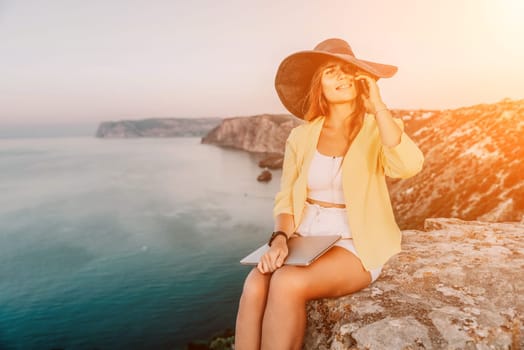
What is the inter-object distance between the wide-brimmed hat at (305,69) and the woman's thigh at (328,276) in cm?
142

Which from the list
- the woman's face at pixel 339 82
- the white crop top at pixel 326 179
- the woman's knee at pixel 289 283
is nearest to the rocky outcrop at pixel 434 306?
the woman's knee at pixel 289 283

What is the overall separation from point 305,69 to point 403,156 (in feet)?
4.17

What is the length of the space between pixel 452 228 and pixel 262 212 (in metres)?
58.8

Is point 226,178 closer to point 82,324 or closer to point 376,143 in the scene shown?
point 82,324

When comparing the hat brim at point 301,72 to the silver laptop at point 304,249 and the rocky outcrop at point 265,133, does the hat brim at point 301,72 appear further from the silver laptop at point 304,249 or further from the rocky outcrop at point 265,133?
the rocky outcrop at point 265,133

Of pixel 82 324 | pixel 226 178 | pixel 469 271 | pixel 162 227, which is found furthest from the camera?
pixel 226 178

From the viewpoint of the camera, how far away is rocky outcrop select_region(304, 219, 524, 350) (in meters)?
2.57

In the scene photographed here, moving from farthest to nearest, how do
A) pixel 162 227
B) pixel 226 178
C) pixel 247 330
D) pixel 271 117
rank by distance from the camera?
pixel 271 117 < pixel 226 178 < pixel 162 227 < pixel 247 330

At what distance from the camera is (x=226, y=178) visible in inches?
3863

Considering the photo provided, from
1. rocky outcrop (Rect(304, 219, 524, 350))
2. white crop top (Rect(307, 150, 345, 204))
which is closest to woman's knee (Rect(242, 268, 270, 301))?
rocky outcrop (Rect(304, 219, 524, 350))

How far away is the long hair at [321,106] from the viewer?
11.2ft

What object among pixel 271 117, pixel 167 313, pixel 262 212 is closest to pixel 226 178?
pixel 262 212

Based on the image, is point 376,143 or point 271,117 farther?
point 271,117

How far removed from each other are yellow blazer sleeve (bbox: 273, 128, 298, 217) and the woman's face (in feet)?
1.70
